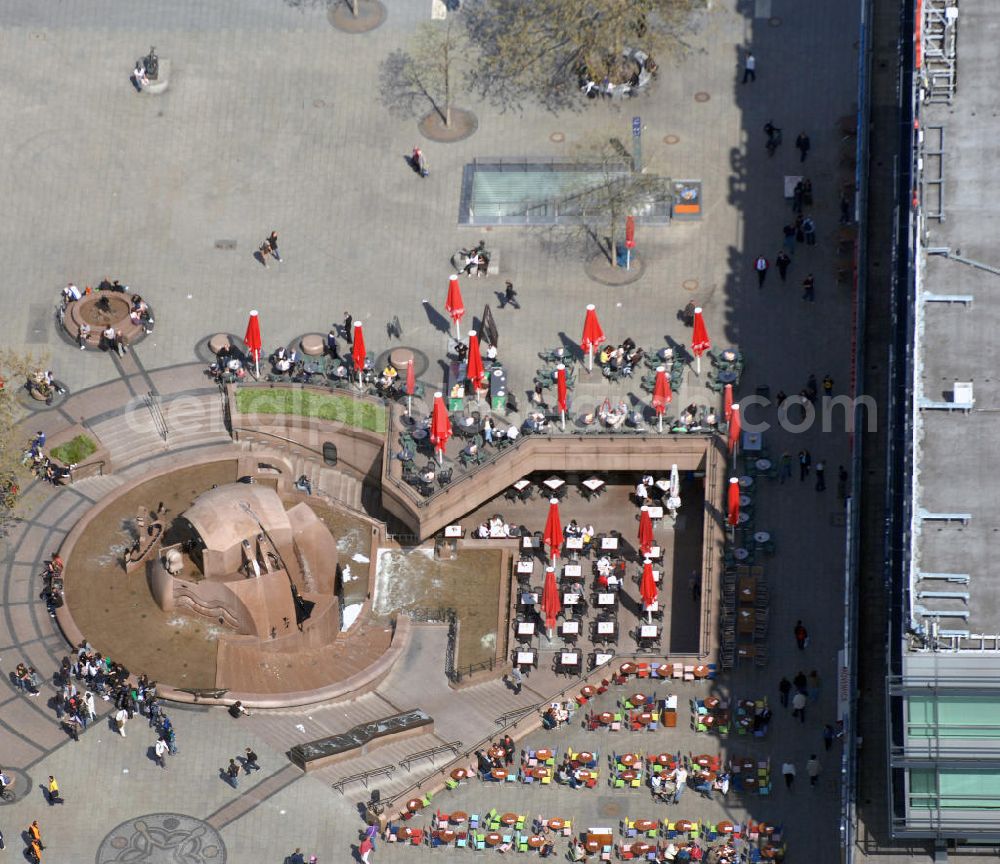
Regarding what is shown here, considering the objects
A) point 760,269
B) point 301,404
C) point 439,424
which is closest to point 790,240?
point 760,269

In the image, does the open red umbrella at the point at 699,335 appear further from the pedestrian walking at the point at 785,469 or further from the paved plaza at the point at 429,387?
the pedestrian walking at the point at 785,469

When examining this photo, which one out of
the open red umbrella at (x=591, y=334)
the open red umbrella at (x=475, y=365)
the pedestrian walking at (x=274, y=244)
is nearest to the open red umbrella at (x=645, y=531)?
the open red umbrella at (x=591, y=334)

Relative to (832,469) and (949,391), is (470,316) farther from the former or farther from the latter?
(949,391)

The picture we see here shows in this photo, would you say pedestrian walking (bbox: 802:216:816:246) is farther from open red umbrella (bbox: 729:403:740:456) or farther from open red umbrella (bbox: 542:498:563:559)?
open red umbrella (bbox: 542:498:563:559)

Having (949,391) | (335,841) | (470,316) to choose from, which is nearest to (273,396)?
(470,316)

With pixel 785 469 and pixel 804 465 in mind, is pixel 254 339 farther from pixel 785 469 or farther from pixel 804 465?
pixel 804 465

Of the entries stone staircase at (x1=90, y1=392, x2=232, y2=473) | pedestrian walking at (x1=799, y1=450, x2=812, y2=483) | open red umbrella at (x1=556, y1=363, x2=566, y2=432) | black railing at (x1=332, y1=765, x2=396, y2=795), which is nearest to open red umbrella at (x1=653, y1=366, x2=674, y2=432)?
open red umbrella at (x1=556, y1=363, x2=566, y2=432)

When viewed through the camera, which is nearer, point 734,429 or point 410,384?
point 734,429
